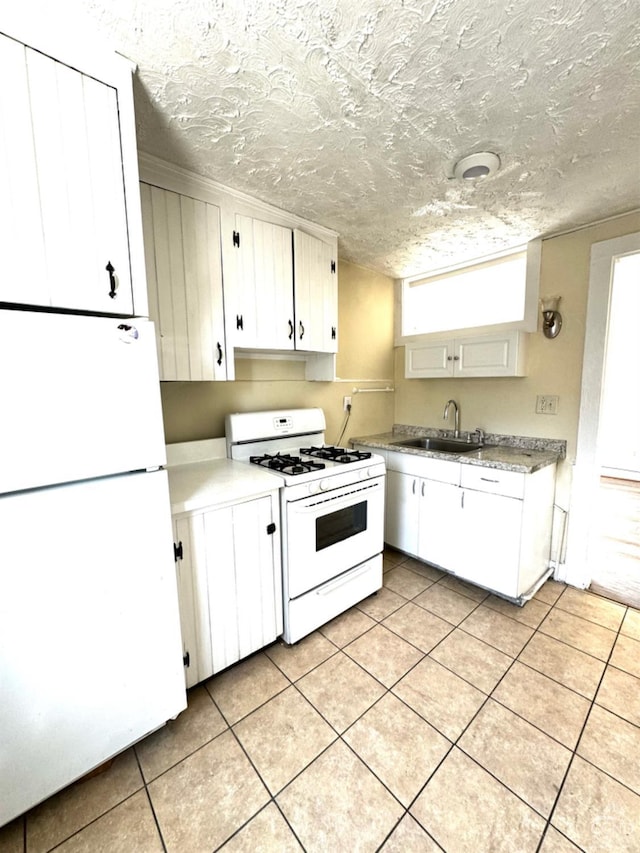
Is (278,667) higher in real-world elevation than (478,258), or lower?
lower

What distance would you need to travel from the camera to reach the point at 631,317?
14.1 ft

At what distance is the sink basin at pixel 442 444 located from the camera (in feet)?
8.91

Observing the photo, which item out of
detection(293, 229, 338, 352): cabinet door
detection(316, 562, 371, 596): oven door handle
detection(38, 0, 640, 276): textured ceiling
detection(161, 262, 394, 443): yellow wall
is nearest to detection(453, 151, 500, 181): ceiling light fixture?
detection(38, 0, 640, 276): textured ceiling

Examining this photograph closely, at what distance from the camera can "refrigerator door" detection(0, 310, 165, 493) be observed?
910 mm

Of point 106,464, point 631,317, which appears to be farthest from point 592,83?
point 631,317

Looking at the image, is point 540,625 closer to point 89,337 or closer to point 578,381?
point 578,381

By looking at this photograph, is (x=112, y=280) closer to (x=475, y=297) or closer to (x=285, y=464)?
(x=285, y=464)

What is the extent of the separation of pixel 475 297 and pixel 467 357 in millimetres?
567

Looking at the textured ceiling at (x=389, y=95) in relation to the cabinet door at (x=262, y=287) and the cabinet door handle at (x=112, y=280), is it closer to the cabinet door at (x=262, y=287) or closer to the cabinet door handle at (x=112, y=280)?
the cabinet door at (x=262, y=287)

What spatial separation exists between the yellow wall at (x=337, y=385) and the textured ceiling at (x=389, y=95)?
3.21 ft

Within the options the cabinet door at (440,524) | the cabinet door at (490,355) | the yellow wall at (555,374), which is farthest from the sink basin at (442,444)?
the cabinet door at (490,355)

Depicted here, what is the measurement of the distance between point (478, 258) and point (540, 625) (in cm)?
256

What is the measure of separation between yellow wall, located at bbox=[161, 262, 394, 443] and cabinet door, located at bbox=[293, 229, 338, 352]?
12.9 inches

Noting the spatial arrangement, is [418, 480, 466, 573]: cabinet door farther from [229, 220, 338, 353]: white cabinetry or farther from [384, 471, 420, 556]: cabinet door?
[229, 220, 338, 353]: white cabinetry
